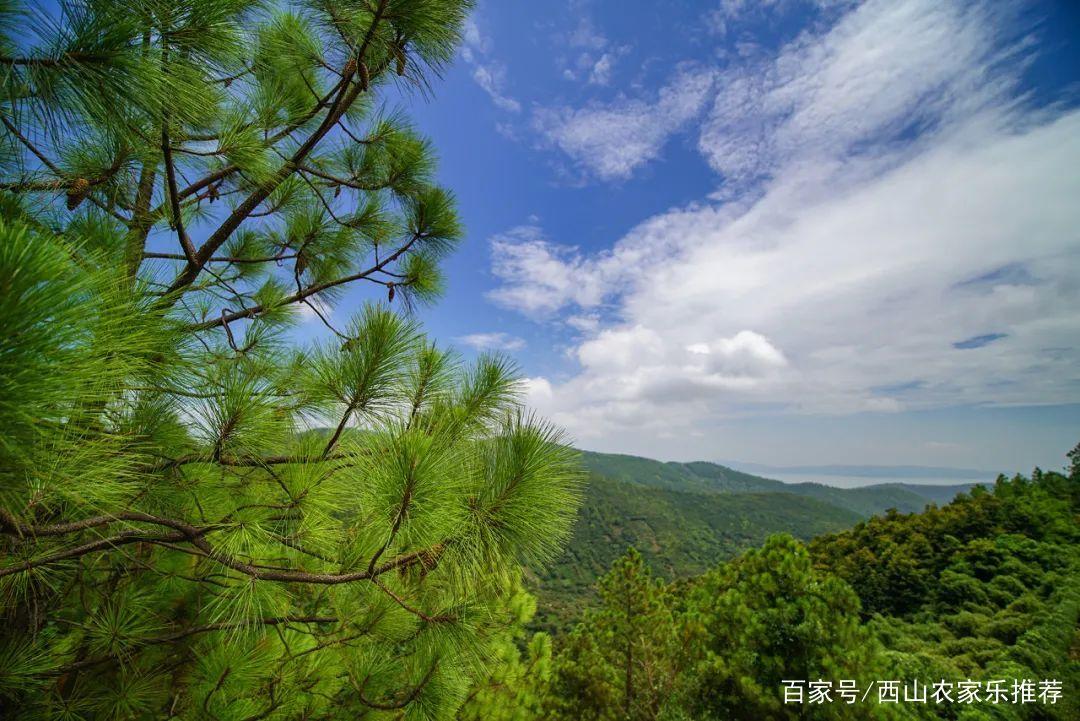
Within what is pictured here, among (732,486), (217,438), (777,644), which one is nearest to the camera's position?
(217,438)

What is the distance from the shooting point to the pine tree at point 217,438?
821 mm

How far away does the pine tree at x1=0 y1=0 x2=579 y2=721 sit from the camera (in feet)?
2.69

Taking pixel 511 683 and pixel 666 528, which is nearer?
pixel 511 683

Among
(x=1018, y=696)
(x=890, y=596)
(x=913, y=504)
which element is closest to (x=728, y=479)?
(x=913, y=504)

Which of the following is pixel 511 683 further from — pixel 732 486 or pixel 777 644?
pixel 732 486

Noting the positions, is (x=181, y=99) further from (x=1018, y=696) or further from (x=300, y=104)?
(x=1018, y=696)

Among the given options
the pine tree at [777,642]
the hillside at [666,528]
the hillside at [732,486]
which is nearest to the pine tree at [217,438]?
the pine tree at [777,642]

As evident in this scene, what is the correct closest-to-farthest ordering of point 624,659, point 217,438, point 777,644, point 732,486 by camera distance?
point 217,438 < point 777,644 < point 624,659 < point 732,486

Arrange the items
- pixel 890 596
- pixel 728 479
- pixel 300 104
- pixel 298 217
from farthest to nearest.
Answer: pixel 728 479 < pixel 890 596 < pixel 298 217 < pixel 300 104

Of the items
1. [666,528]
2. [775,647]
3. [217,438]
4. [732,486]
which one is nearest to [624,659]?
[775,647]

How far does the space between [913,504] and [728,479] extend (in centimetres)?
8269

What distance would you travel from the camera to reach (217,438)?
1216 mm

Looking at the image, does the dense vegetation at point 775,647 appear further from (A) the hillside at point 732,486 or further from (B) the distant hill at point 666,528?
(A) the hillside at point 732,486

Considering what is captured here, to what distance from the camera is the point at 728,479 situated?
199 meters
